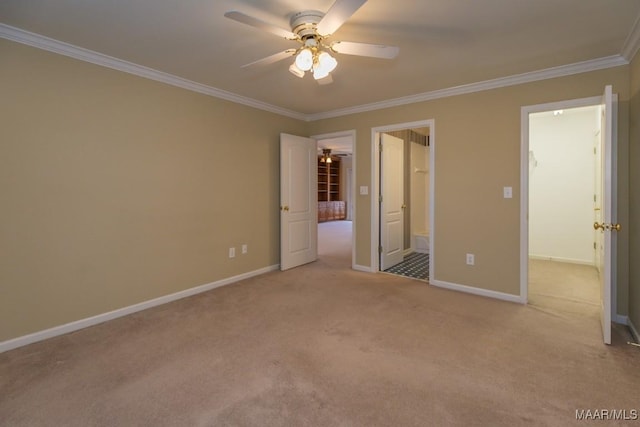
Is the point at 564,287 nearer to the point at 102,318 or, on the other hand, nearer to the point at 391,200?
the point at 391,200

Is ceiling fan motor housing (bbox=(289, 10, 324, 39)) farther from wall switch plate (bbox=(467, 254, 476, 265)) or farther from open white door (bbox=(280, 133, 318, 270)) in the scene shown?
wall switch plate (bbox=(467, 254, 476, 265))

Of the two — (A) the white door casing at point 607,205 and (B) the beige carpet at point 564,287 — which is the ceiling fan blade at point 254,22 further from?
(B) the beige carpet at point 564,287

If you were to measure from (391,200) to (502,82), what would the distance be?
2074 mm

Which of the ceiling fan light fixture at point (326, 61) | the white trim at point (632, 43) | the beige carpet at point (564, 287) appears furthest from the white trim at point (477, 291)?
the ceiling fan light fixture at point (326, 61)

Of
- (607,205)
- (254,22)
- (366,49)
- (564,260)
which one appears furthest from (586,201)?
(254,22)

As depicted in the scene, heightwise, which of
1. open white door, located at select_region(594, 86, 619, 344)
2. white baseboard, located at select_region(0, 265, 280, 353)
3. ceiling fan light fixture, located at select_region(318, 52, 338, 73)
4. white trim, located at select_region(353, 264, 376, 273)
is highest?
ceiling fan light fixture, located at select_region(318, 52, 338, 73)

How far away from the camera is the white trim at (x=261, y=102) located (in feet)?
7.86

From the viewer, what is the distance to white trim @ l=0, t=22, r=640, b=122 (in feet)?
7.86

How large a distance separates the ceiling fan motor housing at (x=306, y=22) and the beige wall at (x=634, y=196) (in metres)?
2.59

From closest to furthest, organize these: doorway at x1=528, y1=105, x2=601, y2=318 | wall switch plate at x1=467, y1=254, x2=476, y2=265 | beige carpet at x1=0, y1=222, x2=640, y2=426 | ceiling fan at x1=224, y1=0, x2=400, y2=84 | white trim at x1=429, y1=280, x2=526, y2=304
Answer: beige carpet at x1=0, y1=222, x2=640, y2=426
ceiling fan at x1=224, y1=0, x2=400, y2=84
white trim at x1=429, y1=280, x2=526, y2=304
wall switch plate at x1=467, y1=254, x2=476, y2=265
doorway at x1=528, y1=105, x2=601, y2=318

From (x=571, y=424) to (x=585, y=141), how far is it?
4932mm

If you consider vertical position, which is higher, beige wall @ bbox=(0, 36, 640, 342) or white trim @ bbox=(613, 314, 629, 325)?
beige wall @ bbox=(0, 36, 640, 342)

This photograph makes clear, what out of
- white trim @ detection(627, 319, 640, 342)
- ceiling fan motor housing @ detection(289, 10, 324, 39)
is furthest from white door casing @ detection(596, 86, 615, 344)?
ceiling fan motor housing @ detection(289, 10, 324, 39)

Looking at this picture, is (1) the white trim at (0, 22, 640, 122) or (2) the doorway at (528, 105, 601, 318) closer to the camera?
(1) the white trim at (0, 22, 640, 122)
